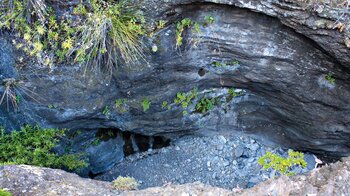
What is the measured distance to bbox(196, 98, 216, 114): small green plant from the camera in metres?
5.98

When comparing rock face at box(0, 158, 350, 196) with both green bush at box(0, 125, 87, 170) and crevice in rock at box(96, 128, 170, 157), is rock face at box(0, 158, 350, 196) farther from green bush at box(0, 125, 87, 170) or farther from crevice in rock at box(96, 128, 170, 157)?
crevice in rock at box(96, 128, 170, 157)

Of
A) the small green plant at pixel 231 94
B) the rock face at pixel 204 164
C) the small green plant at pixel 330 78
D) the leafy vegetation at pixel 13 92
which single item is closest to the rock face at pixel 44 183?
the leafy vegetation at pixel 13 92

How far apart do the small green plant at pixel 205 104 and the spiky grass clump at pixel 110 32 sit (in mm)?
1545

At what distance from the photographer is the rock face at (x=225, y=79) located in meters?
4.58

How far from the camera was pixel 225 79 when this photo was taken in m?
5.71

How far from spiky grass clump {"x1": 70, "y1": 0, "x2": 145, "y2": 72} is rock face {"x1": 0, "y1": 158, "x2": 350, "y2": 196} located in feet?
4.76

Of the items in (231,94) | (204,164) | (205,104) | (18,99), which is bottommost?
(204,164)

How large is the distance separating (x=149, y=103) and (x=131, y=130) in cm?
66

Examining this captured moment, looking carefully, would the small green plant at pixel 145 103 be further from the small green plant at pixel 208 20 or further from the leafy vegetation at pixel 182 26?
the small green plant at pixel 208 20

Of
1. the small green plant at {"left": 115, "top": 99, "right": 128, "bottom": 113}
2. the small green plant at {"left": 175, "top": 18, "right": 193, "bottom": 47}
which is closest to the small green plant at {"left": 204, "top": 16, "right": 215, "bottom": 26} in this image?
the small green plant at {"left": 175, "top": 18, "right": 193, "bottom": 47}

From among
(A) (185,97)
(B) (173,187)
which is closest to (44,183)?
(B) (173,187)

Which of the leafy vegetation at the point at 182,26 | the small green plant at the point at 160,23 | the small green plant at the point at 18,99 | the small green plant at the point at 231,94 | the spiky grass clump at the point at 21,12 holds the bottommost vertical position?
the small green plant at the point at 231,94

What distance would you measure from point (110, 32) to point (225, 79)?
76.9 inches

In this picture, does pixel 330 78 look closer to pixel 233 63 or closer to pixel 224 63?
pixel 233 63
